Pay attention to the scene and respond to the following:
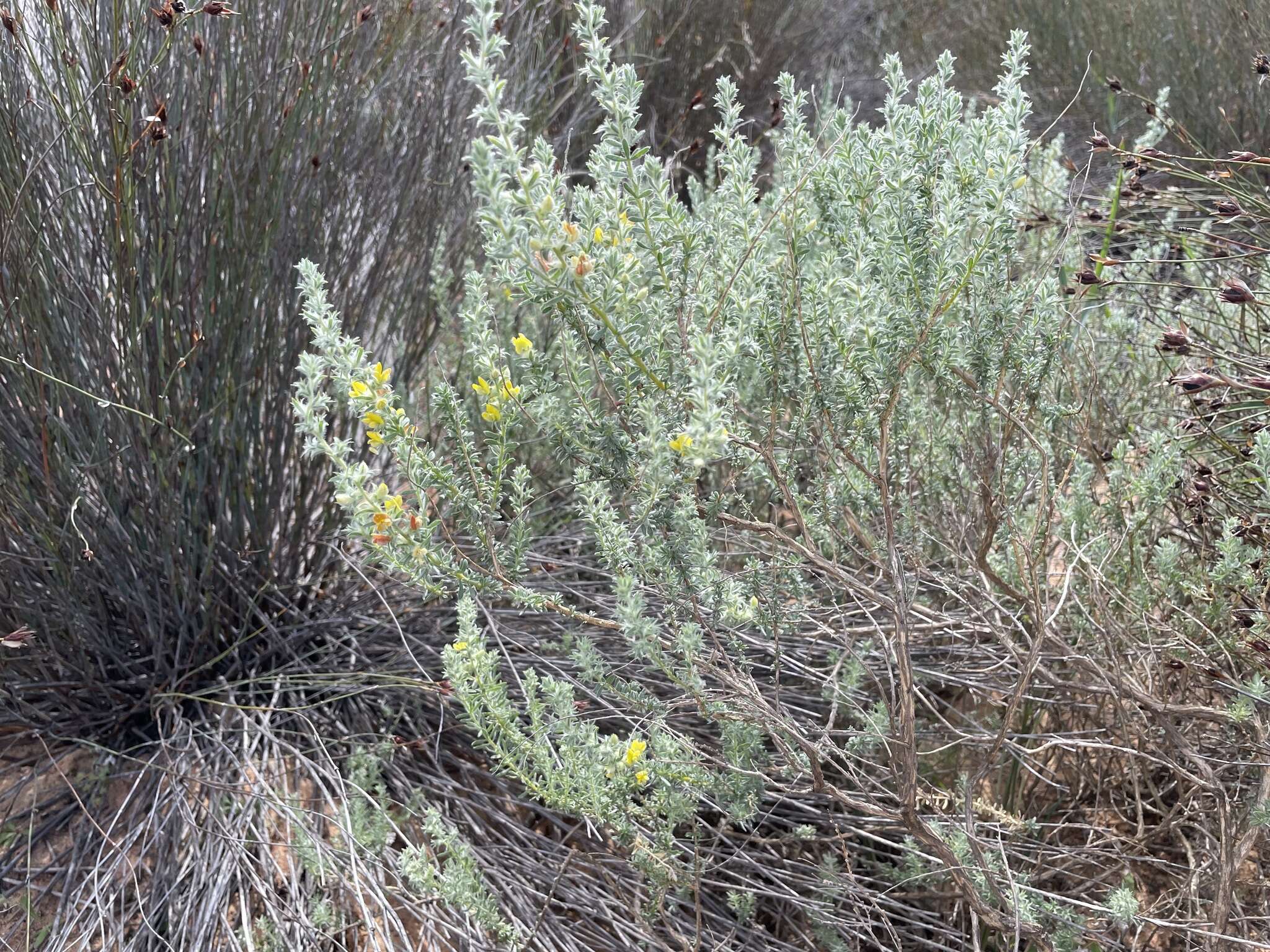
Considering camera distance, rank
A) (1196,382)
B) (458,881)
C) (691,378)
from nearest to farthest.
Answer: (1196,382) < (691,378) < (458,881)

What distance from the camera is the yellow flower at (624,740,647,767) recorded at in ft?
4.84

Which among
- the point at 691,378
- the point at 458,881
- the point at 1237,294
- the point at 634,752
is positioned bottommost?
the point at 458,881

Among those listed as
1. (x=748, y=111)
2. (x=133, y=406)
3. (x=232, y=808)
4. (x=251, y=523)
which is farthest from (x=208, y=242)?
(x=748, y=111)

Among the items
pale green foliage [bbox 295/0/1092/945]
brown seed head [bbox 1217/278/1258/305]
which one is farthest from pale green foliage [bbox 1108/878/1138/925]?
brown seed head [bbox 1217/278/1258/305]

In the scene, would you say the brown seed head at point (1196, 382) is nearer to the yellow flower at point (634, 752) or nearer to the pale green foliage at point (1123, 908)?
the pale green foliage at point (1123, 908)

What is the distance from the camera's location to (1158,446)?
1.79 metres

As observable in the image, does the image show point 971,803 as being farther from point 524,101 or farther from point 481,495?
point 524,101

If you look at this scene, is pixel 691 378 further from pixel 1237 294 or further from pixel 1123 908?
pixel 1123 908

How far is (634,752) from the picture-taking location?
148 cm

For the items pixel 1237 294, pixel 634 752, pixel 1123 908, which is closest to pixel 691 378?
pixel 634 752

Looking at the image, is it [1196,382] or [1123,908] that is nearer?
[1196,382]

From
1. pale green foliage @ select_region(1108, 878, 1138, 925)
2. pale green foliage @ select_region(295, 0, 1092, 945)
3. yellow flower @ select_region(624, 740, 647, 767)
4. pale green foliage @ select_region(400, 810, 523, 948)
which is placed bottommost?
pale green foliage @ select_region(400, 810, 523, 948)

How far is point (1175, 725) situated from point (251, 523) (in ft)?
6.23

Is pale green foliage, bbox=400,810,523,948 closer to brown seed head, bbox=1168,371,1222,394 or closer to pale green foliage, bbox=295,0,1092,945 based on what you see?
pale green foliage, bbox=295,0,1092,945
